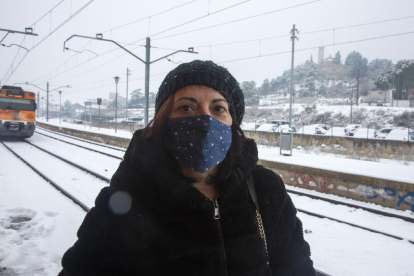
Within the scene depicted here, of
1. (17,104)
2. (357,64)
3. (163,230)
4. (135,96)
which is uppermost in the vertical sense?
(357,64)

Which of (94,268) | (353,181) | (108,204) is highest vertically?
(108,204)

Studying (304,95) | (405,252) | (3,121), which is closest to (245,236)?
(405,252)

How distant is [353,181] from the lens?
23.5 ft

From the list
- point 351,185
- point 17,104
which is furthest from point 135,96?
point 351,185

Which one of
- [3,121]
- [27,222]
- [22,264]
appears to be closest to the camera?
[22,264]

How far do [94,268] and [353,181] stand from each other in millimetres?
7258

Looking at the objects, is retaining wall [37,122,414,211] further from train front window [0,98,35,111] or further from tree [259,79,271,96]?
tree [259,79,271,96]

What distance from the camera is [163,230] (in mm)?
1224

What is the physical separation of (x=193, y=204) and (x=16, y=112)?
19.7m

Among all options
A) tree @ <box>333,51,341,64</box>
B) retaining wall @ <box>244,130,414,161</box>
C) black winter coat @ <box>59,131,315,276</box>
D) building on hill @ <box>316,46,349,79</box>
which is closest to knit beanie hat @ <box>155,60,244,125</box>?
black winter coat @ <box>59,131,315,276</box>

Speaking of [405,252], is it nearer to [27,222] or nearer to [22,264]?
[22,264]

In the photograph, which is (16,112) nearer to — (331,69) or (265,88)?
(265,88)

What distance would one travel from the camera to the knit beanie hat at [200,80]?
145 cm

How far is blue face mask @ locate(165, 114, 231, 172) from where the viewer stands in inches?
57.1
